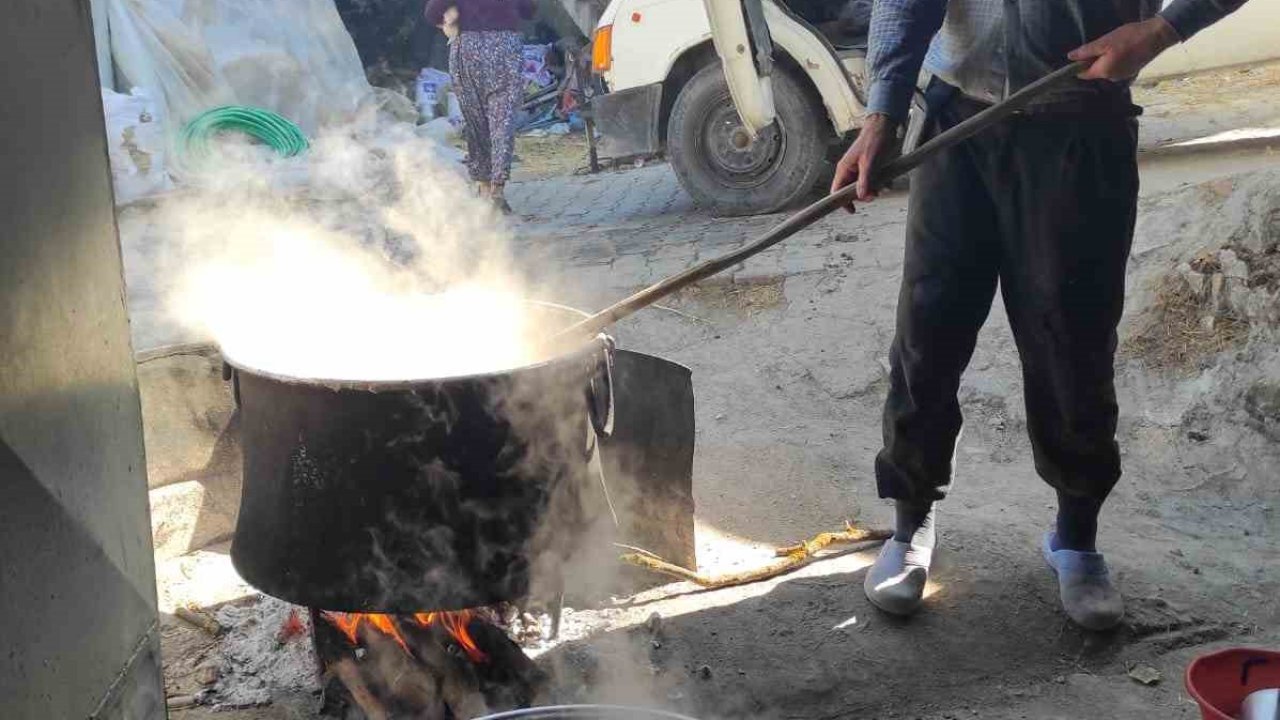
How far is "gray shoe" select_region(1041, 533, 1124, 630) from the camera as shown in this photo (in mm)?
2947

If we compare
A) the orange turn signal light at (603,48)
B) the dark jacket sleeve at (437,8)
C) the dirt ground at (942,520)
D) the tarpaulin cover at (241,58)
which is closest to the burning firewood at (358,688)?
the dirt ground at (942,520)

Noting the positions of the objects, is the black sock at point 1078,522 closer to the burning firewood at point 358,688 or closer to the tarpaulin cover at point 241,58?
the burning firewood at point 358,688

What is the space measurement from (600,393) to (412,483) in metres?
0.47

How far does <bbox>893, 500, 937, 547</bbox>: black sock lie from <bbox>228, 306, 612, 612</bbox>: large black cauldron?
1225 millimetres

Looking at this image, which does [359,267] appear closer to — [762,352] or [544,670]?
[762,352]

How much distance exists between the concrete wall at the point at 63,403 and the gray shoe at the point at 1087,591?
7.56 feet

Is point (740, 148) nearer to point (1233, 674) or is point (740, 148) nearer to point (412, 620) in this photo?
point (412, 620)

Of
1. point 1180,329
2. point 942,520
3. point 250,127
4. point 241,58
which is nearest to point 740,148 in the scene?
point 1180,329

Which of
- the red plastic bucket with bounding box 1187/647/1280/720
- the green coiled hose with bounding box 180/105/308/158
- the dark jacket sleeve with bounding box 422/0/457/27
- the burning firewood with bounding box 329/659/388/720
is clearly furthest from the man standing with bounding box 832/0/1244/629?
the green coiled hose with bounding box 180/105/308/158

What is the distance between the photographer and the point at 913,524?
3.24 m

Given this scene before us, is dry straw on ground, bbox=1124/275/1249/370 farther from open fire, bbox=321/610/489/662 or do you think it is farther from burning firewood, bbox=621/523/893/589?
open fire, bbox=321/610/489/662

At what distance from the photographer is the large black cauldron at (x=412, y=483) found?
7.50 feet

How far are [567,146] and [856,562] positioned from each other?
9888 mm

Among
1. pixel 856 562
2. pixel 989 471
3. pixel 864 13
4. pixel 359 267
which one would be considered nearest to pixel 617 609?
pixel 856 562
